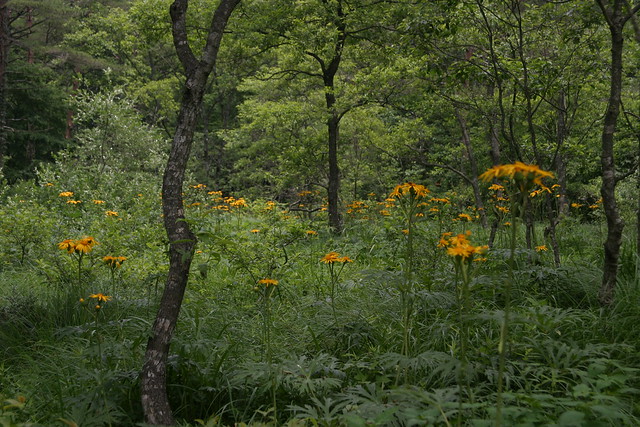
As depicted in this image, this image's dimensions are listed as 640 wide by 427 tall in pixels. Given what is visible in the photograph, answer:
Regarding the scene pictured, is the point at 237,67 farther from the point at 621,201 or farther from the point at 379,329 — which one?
the point at 621,201

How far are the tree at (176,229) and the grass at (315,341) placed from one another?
0.45ft

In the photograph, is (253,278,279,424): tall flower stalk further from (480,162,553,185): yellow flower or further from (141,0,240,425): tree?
(480,162,553,185): yellow flower

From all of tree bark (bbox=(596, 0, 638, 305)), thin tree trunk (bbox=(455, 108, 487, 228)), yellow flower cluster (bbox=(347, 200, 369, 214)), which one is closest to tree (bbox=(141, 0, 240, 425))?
tree bark (bbox=(596, 0, 638, 305))

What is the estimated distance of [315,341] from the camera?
2660mm

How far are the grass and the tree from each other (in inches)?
5.4

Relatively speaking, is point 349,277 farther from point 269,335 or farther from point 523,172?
point 523,172

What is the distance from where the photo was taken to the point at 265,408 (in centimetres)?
229

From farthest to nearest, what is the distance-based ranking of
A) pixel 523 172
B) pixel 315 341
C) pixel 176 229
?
1. pixel 315 341
2. pixel 176 229
3. pixel 523 172

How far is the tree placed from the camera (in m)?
2.12

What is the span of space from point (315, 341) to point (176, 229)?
1.03m

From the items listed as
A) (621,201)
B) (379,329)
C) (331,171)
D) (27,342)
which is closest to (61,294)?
(27,342)

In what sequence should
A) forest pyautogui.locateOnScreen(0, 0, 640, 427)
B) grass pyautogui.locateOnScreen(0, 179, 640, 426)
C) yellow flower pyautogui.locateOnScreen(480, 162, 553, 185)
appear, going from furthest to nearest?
forest pyautogui.locateOnScreen(0, 0, 640, 427), grass pyautogui.locateOnScreen(0, 179, 640, 426), yellow flower pyautogui.locateOnScreen(480, 162, 553, 185)

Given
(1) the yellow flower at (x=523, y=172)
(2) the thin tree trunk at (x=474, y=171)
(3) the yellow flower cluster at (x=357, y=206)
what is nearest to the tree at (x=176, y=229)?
(1) the yellow flower at (x=523, y=172)

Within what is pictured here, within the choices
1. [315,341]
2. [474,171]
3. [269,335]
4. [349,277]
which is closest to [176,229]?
[269,335]
